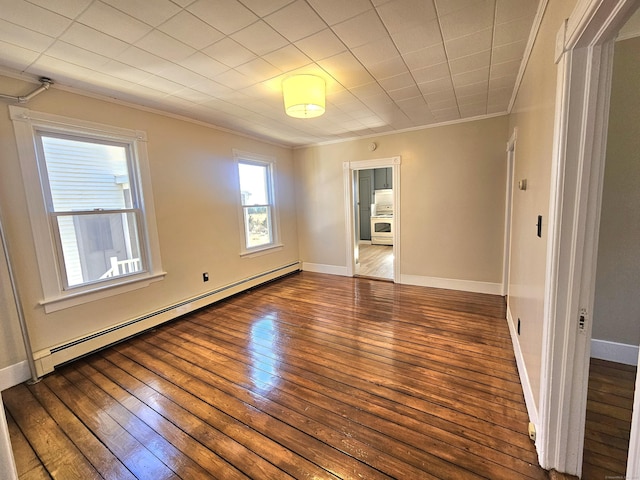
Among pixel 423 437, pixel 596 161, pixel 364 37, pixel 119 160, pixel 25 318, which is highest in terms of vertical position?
pixel 364 37

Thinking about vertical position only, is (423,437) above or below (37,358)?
below

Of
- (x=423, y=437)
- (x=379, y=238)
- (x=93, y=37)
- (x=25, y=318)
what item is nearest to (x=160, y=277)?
(x=25, y=318)

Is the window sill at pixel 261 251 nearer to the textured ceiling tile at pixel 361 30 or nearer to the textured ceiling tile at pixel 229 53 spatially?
the textured ceiling tile at pixel 229 53

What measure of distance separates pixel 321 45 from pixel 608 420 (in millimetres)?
3039

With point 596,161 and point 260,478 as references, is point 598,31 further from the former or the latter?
point 260,478

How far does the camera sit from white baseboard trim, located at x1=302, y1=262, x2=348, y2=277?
17.3ft

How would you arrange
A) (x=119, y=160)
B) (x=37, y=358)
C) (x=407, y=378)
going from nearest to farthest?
(x=407, y=378)
(x=37, y=358)
(x=119, y=160)

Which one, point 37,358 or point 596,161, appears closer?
point 596,161

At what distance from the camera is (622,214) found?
6.97 feet

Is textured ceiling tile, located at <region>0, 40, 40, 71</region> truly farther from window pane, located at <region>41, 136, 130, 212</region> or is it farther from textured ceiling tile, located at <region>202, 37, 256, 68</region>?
textured ceiling tile, located at <region>202, 37, 256, 68</region>

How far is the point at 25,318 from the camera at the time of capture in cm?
229

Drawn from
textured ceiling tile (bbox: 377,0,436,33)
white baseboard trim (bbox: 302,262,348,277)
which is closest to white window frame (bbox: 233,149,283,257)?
white baseboard trim (bbox: 302,262,348,277)

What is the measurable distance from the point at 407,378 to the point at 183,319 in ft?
9.00

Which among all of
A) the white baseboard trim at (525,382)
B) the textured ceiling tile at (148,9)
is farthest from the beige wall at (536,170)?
the textured ceiling tile at (148,9)
